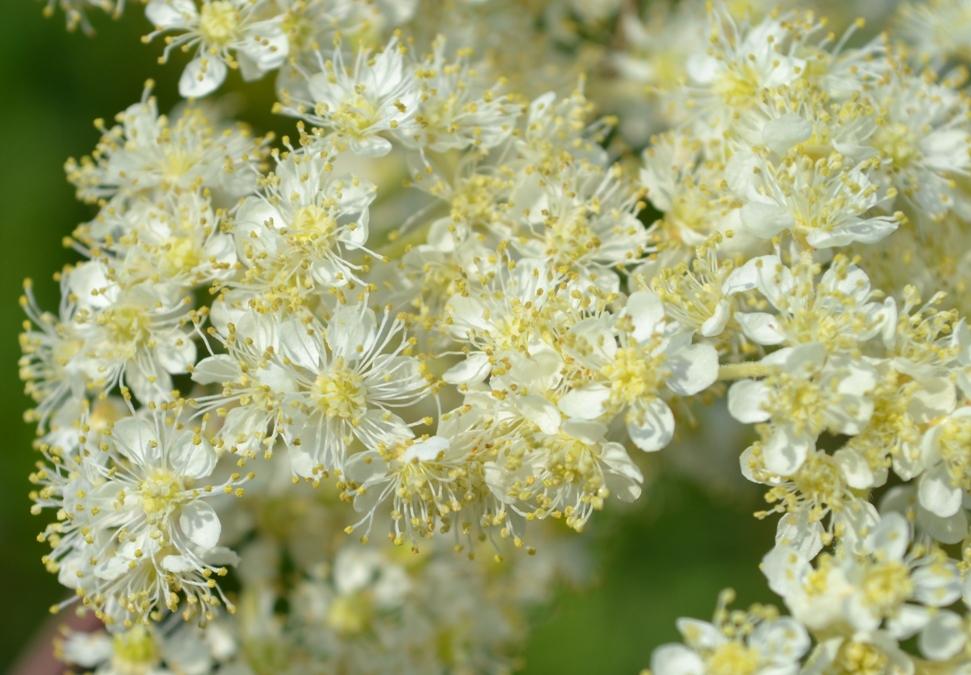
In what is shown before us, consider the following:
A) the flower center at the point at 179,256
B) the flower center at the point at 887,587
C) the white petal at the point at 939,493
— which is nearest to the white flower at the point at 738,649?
the flower center at the point at 887,587

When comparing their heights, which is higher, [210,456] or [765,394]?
[765,394]

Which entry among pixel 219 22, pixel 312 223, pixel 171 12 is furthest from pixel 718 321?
pixel 171 12

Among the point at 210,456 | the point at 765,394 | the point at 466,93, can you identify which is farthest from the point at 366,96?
the point at 765,394

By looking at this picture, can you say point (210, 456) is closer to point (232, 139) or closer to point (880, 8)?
point (232, 139)

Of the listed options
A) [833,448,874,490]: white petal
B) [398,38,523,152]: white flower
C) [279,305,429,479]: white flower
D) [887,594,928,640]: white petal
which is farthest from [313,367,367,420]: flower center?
[887,594,928,640]: white petal

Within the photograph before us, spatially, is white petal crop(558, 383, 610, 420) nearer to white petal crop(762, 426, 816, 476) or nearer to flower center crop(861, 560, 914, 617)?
white petal crop(762, 426, 816, 476)

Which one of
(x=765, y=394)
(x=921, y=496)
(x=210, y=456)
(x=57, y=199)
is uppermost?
(x=765, y=394)

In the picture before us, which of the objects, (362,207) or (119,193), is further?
(119,193)

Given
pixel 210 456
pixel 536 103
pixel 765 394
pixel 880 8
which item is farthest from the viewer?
pixel 880 8
